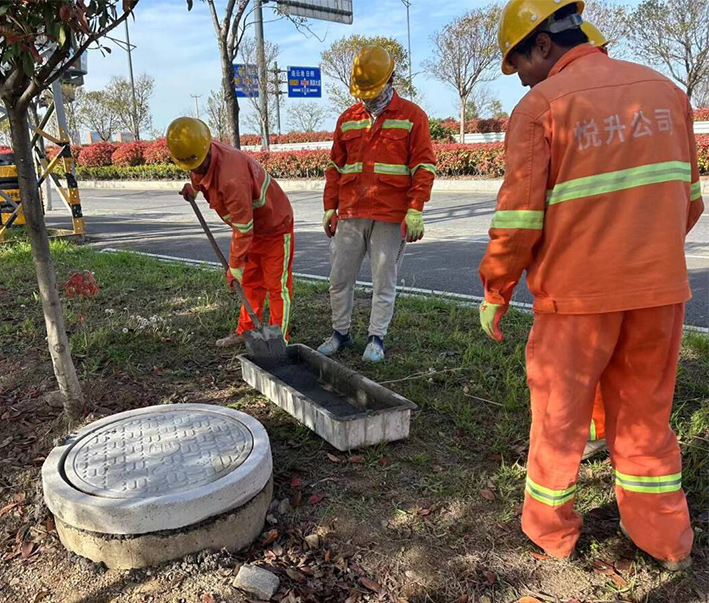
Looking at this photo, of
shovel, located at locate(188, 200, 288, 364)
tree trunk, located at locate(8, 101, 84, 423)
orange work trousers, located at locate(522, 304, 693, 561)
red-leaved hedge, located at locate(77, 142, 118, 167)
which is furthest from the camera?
red-leaved hedge, located at locate(77, 142, 118, 167)

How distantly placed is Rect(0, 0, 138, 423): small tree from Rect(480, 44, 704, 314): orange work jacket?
1695 millimetres

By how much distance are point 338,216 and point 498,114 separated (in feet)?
132

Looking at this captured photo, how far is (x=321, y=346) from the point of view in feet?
13.6

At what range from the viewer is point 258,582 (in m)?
2.00

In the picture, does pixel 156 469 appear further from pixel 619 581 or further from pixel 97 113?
pixel 97 113

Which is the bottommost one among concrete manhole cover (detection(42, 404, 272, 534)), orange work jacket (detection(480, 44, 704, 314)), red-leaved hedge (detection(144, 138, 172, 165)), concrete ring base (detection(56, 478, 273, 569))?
concrete ring base (detection(56, 478, 273, 569))

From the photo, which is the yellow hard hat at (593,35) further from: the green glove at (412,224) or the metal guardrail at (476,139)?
the metal guardrail at (476,139)

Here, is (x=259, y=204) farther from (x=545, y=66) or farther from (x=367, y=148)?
(x=545, y=66)

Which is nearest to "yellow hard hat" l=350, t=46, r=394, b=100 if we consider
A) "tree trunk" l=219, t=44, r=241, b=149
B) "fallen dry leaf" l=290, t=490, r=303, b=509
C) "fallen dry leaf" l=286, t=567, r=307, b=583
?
"fallen dry leaf" l=290, t=490, r=303, b=509

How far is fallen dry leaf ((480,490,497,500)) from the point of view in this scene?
8.21 ft

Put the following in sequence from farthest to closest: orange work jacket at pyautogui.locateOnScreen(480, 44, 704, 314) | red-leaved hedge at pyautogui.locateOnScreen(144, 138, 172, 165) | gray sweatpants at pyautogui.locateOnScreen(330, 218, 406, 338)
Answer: red-leaved hedge at pyautogui.locateOnScreen(144, 138, 172, 165)
gray sweatpants at pyautogui.locateOnScreen(330, 218, 406, 338)
orange work jacket at pyautogui.locateOnScreen(480, 44, 704, 314)

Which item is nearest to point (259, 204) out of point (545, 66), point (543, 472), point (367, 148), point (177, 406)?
point (367, 148)

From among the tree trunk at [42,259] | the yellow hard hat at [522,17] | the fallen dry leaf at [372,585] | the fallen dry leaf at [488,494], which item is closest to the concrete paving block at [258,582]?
the fallen dry leaf at [372,585]

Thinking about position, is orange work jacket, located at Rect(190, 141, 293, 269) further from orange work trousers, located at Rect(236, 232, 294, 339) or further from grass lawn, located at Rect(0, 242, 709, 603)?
grass lawn, located at Rect(0, 242, 709, 603)
